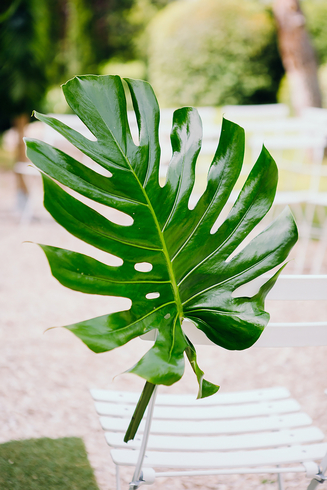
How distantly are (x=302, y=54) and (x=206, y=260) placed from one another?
273 inches

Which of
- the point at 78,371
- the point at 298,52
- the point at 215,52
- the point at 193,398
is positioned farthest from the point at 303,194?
the point at 215,52

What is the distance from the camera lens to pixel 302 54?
288 inches

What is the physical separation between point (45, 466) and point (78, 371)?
0.86m

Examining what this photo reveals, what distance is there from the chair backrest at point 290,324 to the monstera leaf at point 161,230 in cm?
4

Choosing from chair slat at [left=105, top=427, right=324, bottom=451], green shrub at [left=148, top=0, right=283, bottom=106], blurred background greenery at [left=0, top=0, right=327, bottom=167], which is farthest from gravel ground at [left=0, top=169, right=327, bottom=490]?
green shrub at [left=148, top=0, right=283, bottom=106]

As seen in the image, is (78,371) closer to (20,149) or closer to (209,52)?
(20,149)

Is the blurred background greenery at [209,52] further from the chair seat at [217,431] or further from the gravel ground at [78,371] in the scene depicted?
the chair seat at [217,431]

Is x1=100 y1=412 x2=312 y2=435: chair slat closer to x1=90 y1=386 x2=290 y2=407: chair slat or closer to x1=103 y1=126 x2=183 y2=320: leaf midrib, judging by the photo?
x1=90 y1=386 x2=290 y2=407: chair slat

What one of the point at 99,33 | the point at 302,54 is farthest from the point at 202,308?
the point at 99,33

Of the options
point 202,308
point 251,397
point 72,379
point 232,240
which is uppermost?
point 232,240

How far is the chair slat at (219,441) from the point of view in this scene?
1.27 metres

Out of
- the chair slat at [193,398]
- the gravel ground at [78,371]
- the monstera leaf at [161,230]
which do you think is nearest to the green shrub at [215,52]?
the gravel ground at [78,371]

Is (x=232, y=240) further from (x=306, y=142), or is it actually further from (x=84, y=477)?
(x=306, y=142)

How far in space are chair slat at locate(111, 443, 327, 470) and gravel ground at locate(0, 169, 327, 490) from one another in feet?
2.08
